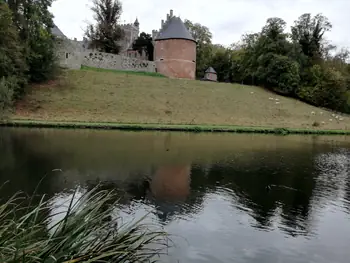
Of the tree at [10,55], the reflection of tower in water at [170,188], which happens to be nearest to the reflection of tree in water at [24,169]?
the reflection of tower in water at [170,188]

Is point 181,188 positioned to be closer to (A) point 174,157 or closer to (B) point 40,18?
(A) point 174,157

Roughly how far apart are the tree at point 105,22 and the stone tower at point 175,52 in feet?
20.0

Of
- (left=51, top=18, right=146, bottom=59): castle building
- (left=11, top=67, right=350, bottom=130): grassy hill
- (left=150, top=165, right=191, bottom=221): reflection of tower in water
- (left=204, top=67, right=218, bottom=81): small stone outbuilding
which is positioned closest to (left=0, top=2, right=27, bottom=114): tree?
(left=11, top=67, right=350, bottom=130): grassy hill

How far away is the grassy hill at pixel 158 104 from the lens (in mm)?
32406

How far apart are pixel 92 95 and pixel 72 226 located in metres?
33.8

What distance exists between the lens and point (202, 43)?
2608 inches

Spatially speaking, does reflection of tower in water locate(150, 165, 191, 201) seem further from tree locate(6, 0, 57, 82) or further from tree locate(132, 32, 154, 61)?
tree locate(132, 32, 154, 61)

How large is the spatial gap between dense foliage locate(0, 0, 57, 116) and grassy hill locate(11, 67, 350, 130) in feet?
5.32

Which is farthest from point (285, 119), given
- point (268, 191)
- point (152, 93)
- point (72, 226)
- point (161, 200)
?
point (72, 226)

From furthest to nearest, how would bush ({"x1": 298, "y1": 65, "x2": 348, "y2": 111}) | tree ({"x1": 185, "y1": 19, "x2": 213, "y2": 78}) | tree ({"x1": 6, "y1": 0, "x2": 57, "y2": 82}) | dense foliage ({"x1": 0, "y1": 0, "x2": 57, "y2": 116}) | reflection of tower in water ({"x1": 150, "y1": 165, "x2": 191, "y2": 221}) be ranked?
1. tree ({"x1": 185, "y1": 19, "x2": 213, "y2": 78})
2. bush ({"x1": 298, "y1": 65, "x2": 348, "y2": 111})
3. tree ({"x1": 6, "y1": 0, "x2": 57, "y2": 82})
4. dense foliage ({"x1": 0, "y1": 0, "x2": 57, "y2": 116})
5. reflection of tower in water ({"x1": 150, "y1": 165, "x2": 191, "y2": 221})

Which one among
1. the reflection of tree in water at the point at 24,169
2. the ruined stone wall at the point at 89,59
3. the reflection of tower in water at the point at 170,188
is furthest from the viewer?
the ruined stone wall at the point at 89,59

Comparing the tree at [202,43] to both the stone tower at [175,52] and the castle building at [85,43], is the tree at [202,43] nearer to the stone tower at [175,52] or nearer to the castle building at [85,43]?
the castle building at [85,43]

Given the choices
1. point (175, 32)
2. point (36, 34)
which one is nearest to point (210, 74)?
point (175, 32)

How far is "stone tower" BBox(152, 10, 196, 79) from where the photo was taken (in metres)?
49.8
